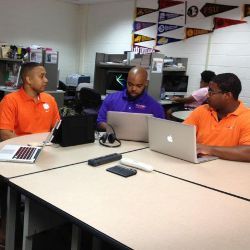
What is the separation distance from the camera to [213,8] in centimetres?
557

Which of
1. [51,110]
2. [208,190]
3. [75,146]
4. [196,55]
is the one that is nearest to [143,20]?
[196,55]

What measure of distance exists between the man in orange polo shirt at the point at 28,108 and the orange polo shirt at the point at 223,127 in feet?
4.13

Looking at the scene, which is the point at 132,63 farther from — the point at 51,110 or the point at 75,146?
the point at 75,146

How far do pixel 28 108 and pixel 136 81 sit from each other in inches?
38.1

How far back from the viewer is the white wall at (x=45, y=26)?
669 cm

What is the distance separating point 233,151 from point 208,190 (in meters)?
0.64

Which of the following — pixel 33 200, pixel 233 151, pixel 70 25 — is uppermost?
pixel 70 25

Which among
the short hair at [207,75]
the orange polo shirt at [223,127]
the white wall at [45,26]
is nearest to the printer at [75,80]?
the white wall at [45,26]

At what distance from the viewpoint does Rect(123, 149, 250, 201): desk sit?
171cm

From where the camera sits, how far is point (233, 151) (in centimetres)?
217

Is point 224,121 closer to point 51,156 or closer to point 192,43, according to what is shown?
point 51,156

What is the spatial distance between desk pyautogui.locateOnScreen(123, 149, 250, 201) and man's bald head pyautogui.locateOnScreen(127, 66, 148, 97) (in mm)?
848

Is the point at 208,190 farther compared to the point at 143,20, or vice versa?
the point at 143,20

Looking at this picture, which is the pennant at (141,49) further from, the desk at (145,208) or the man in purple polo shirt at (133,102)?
the desk at (145,208)
